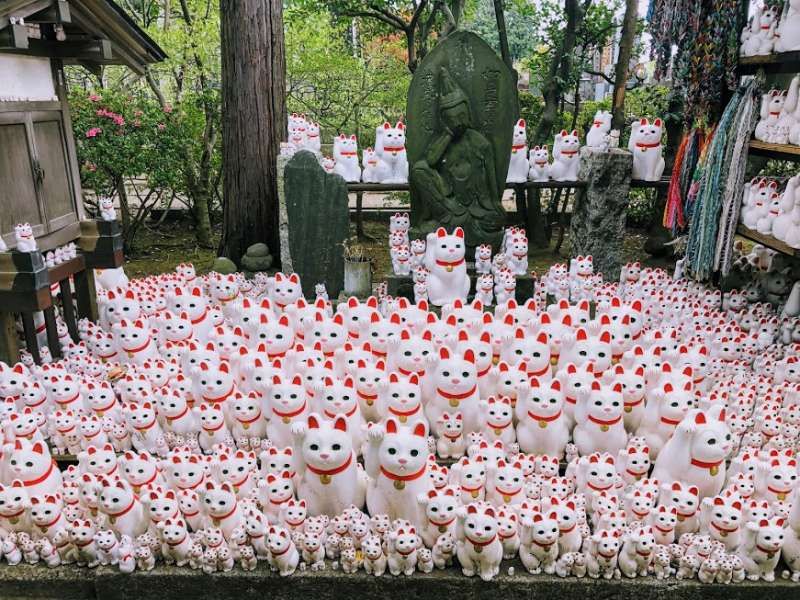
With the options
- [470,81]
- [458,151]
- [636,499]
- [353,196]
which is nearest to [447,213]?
[458,151]

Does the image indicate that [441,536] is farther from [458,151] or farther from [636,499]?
[458,151]

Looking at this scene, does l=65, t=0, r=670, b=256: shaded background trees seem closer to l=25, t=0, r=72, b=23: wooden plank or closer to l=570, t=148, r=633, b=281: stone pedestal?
l=25, t=0, r=72, b=23: wooden plank

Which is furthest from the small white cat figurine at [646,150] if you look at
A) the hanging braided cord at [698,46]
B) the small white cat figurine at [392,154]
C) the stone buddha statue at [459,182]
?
the small white cat figurine at [392,154]

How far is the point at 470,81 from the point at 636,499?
15.5 feet

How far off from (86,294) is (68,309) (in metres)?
0.38

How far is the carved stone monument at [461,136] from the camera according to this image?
21.5ft

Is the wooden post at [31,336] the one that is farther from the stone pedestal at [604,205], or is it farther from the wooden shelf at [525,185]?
the stone pedestal at [604,205]

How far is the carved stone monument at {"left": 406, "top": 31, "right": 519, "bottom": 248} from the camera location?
258 inches

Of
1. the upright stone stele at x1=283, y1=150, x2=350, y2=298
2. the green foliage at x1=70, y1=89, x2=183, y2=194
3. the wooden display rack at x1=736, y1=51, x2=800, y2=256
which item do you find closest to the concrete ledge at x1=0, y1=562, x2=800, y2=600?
the wooden display rack at x1=736, y1=51, x2=800, y2=256

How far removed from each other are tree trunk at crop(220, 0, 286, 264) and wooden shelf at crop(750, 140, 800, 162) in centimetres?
530

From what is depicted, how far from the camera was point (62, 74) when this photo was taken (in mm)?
6105

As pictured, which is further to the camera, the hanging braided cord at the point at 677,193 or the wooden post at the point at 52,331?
the hanging braided cord at the point at 677,193

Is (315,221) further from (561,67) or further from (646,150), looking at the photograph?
(561,67)

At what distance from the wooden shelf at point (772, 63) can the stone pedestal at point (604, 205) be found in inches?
52.6
